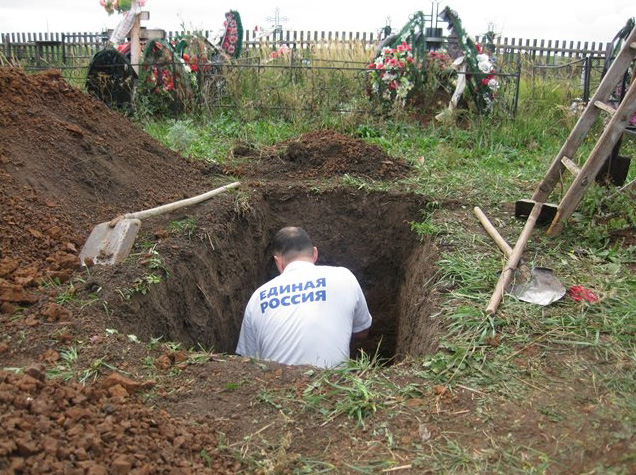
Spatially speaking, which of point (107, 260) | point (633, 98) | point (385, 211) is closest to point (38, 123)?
point (107, 260)

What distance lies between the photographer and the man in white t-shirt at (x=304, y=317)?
4.10 metres

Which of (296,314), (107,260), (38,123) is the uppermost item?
(38,123)

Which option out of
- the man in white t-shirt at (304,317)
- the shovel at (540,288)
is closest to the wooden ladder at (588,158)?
the shovel at (540,288)

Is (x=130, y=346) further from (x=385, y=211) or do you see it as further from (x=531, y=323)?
(x=385, y=211)

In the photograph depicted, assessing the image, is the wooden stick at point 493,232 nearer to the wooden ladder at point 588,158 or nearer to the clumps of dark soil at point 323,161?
the wooden ladder at point 588,158

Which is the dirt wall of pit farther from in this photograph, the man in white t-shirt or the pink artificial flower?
the pink artificial flower

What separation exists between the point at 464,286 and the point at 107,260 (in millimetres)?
2411

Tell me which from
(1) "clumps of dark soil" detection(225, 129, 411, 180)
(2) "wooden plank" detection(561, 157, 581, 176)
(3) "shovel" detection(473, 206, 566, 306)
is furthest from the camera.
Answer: (1) "clumps of dark soil" detection(225, 129, 411, 180)

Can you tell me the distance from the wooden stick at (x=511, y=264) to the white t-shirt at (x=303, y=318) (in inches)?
37.8

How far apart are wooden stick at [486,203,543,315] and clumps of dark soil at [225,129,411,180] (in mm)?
2018

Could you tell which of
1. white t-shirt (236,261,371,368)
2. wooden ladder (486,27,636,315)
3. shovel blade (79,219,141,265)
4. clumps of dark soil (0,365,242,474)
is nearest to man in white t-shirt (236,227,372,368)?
white t-shirt (236,261,371,368)

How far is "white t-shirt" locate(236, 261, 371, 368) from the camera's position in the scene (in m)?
4.10

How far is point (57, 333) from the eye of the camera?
3.38 m

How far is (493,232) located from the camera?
16.8ft
